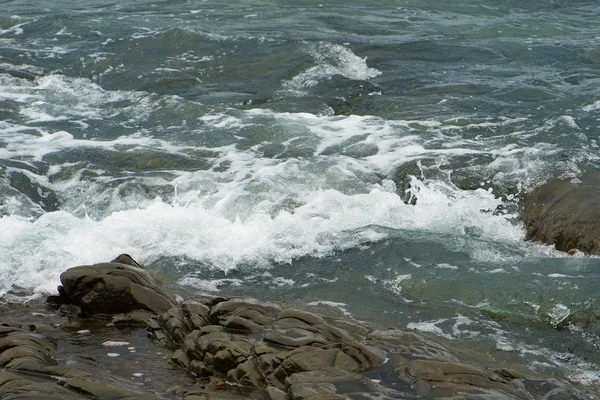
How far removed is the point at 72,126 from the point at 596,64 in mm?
8532

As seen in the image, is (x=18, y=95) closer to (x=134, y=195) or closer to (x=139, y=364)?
(x=134, y=195)

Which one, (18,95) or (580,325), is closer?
(580,325)

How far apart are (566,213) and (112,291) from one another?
4583 millimetres

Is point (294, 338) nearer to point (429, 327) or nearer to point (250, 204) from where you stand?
point (429, 327)

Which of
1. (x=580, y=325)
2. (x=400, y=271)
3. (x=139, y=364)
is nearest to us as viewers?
(x=139, y=364)

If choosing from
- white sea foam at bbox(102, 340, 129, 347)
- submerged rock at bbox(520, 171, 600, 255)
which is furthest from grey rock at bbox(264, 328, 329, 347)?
submerged rock at bbox(520, 171, 600, 255)

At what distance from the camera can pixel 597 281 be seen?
7.21m

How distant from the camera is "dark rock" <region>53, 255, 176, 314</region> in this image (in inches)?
269

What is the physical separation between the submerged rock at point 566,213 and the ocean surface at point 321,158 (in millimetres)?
190

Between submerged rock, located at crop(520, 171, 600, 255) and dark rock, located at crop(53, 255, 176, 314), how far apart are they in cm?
382

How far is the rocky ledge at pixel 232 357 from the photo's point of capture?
5125mm

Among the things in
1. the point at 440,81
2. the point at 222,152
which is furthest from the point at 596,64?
the point at 222,152

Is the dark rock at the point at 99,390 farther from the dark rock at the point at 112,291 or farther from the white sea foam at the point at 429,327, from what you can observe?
the white sea foam at the point at 429,327

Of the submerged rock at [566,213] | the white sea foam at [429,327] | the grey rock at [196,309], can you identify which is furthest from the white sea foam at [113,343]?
the submerged rock at [566,213]
